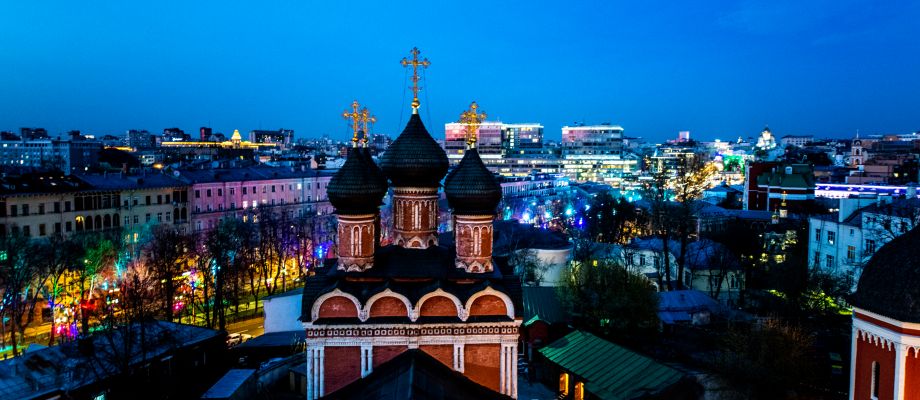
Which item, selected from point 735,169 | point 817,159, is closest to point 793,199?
point 817,159

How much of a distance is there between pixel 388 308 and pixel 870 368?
977cm

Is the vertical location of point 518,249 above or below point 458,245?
below

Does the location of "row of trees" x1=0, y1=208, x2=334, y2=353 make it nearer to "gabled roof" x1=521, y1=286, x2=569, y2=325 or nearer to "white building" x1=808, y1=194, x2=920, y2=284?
"gabled roof" x1=521, y1=286, x2=569, y2=325

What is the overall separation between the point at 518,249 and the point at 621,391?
18844 mm

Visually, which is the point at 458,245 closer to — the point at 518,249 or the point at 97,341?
the point at 97,341

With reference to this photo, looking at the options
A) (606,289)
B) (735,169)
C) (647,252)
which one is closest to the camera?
(606,289)

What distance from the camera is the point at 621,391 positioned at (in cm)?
1969

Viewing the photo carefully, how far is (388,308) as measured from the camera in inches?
594

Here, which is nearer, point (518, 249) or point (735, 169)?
point (518, 249)

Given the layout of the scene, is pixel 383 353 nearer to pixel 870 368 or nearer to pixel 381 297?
pixel 381 297

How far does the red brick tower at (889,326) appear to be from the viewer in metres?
12.5

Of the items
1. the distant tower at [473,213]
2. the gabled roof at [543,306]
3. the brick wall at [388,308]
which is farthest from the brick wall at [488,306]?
the gabled roof at [543,306]

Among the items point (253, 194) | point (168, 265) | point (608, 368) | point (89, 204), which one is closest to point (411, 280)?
point (608, 368)

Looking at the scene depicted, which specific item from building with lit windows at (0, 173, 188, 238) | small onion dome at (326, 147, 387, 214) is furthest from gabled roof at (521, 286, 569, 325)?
building with lit windows at (0, 173, 188, 238)
